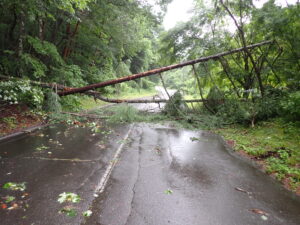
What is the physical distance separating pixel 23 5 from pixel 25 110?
399cm

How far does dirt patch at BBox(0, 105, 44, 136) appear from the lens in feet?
20.3

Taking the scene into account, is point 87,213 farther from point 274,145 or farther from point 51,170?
point 274,145

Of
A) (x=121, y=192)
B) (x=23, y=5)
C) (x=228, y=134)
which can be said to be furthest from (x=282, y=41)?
(x=23, y=5)

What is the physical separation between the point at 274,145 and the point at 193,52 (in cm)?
838

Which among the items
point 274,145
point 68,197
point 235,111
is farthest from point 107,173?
point 235,111

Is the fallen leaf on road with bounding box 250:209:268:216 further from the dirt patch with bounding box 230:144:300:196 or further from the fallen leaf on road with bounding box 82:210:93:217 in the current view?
the fallen leaf on road with bounding box 82:210:93:217

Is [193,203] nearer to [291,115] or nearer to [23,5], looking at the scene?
[291,115]

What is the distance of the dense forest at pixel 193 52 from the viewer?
7258mm

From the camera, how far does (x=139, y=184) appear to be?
3666 mm

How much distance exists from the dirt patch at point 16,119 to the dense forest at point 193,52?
300 millimetres

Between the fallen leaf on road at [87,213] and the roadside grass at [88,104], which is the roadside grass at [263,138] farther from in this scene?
the fallen leaf on road at [87,213]

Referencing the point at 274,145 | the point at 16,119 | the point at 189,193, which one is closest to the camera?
the point at 189,193

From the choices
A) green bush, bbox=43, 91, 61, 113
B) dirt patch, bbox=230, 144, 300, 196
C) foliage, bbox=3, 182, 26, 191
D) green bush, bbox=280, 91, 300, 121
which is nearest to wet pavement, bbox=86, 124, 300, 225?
dirt patch, bbox=230, 144, 300, 196

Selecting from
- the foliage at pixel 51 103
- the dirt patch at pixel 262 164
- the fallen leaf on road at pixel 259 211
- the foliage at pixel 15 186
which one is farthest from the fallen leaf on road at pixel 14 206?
the foliage at pixel 51 103
